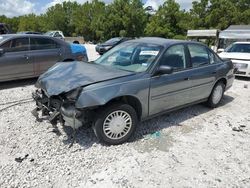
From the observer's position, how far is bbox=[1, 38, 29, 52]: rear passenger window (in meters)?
6.53

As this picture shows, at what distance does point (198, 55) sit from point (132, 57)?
1.47 metres

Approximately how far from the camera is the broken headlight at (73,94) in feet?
10.9

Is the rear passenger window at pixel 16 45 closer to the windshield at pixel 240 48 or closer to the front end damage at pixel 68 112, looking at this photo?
the front end damage at pixel 68 112

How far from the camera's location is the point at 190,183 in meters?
2.96

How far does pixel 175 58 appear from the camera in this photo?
4.39m

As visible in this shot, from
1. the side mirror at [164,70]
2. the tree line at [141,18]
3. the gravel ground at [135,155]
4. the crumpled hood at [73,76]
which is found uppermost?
the tree line at [141,18]

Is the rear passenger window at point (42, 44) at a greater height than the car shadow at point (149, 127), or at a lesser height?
greater

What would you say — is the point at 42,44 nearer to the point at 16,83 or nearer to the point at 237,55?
the point at 16,83

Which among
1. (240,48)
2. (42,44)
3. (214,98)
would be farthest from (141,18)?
(214,98)

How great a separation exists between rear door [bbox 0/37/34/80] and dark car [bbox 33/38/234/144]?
2.83m

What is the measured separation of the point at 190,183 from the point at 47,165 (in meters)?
1.80

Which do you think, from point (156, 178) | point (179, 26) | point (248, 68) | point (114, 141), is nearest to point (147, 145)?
point (114, 141)

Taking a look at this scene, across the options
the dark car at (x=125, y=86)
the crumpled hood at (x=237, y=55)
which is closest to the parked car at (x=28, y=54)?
the dark car at (x=125, y=86)

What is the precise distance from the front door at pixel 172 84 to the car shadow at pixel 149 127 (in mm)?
370
